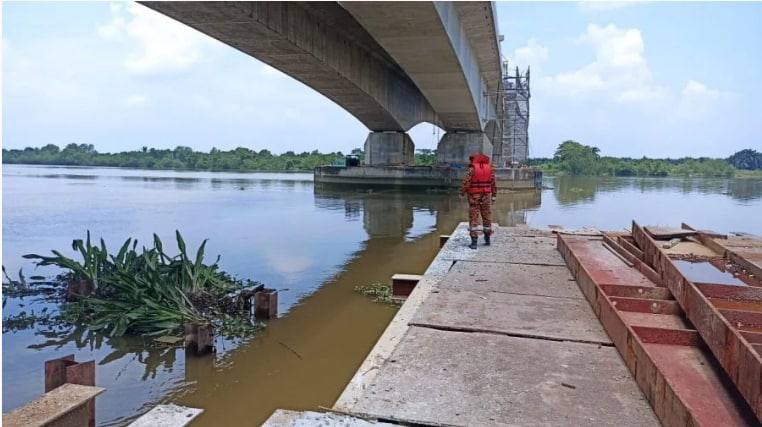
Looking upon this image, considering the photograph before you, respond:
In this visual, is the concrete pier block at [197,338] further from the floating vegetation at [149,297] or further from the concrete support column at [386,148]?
the concrete support column at [386,148]

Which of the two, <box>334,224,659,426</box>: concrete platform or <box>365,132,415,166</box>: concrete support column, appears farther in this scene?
<box>365,132,415,166</box>: concrete support column

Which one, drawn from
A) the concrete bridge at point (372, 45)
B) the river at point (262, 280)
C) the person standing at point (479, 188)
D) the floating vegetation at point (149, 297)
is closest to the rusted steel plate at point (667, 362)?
the river at point (262, 280)

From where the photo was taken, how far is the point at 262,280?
8906 mm

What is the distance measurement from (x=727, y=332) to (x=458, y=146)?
114 ft

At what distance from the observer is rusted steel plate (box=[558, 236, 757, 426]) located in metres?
2.58

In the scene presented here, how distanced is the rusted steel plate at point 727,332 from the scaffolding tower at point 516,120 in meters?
41.7

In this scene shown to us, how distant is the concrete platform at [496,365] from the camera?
278 cm

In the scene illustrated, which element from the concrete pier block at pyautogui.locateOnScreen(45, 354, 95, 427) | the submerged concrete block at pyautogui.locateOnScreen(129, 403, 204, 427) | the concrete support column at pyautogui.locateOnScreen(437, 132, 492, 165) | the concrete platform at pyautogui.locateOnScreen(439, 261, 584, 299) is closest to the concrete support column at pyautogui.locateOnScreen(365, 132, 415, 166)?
the concrete support column at pyautogui.locateOnScreen(437, 132, 492, 165)

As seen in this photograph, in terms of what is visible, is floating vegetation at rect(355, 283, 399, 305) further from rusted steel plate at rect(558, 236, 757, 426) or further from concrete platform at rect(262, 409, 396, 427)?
concrete platform at rect(262, 409, 396, 427)

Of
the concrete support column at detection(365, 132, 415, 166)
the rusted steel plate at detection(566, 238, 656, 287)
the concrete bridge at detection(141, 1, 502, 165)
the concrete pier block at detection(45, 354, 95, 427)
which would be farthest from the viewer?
the concrete support column at detection(365, 132, 415, 166)

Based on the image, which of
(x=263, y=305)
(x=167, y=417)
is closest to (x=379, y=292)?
(x=263, y=305)

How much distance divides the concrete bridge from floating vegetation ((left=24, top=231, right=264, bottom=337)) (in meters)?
7.20

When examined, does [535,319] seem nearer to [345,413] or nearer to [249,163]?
[345,413]

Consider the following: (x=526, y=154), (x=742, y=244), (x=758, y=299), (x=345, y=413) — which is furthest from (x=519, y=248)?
(x=526, y=154)
